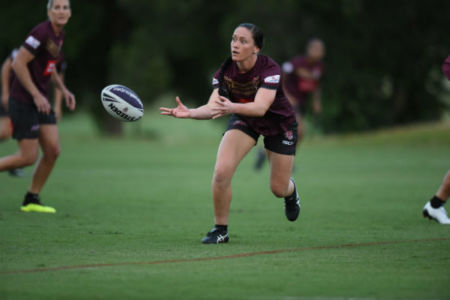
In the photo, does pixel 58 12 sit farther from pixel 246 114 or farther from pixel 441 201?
pixel 441 201

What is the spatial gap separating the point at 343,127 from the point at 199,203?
20.6 meters

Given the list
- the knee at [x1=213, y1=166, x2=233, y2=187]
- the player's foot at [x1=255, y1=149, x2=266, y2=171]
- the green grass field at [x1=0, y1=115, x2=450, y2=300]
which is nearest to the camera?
the green grass field at [x1=0, y1=115, x2=450, y2=300]

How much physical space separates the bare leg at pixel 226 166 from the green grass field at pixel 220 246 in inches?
15.2

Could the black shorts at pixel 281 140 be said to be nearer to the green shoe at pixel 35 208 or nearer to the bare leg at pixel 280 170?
the bare leg at pixel 280 170

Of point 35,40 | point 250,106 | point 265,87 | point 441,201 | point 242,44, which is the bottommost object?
point 441,201

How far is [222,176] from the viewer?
6863mm

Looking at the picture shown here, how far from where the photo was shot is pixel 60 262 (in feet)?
19.4

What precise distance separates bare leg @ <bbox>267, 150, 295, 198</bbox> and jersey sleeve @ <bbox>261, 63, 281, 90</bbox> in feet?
2.65

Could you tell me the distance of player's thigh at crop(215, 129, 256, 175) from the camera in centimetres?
687

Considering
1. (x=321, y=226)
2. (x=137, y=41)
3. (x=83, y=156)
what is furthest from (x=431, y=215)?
(x=137, y=41)

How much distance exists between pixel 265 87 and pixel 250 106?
328 millimetres

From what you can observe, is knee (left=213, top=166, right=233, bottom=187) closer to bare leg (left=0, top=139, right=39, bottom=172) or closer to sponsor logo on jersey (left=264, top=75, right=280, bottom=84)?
sponsor logo on jersey (left=264, top=75, right=280, bottom=84)

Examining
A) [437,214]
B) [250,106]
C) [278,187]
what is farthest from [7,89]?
[437,214]

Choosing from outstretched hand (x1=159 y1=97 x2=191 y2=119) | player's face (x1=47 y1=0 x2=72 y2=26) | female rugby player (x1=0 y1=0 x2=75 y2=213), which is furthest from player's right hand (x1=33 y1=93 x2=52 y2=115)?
outstretched hand (x1=159 y1=97 x2=191 y2=119)
